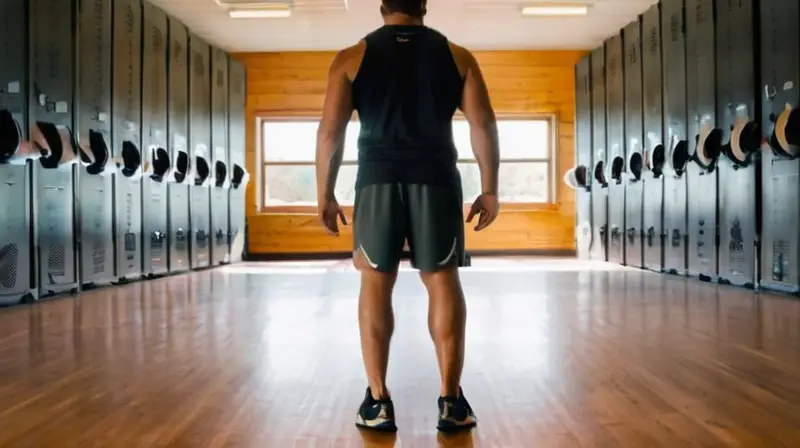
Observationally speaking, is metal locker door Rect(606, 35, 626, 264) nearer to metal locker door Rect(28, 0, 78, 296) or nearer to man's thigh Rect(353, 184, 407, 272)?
metal locker door Rect(28, 0, 78, 296)

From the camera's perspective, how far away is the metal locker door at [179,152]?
786 centimetres

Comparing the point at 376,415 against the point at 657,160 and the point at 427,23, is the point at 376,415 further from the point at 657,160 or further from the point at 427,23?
the point at 427,23

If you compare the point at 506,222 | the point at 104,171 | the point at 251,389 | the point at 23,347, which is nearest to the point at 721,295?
the point at 251,389

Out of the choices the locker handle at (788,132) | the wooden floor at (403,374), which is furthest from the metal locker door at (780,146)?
the wooden floor at (403,374)

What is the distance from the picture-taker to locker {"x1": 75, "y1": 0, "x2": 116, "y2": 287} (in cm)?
583

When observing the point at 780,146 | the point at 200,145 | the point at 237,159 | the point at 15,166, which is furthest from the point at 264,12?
the point at 780,146

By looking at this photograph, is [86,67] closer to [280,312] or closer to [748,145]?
[280,312]

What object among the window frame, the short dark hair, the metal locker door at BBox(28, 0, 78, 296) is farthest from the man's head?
the window frame

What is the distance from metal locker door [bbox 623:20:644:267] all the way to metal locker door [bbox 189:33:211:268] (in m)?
4.70

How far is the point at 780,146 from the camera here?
5.08 meters

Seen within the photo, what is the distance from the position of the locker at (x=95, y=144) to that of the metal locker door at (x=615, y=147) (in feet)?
17.5

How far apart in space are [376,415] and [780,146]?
4.25 metres

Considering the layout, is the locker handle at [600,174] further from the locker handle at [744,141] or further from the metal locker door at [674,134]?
the locker handle at [744,141]

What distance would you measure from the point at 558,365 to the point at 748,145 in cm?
370
